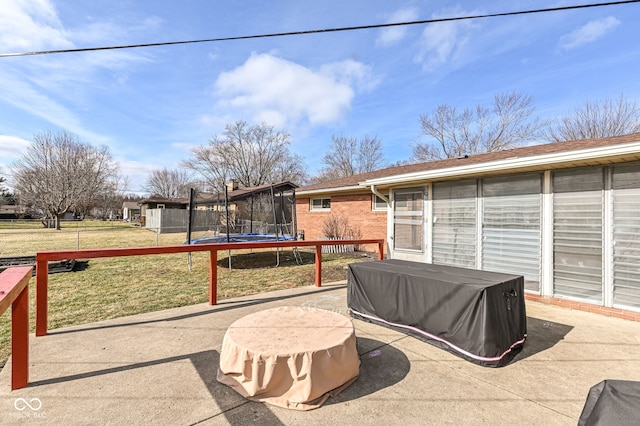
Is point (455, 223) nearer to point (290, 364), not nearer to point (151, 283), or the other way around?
point (290, 364)

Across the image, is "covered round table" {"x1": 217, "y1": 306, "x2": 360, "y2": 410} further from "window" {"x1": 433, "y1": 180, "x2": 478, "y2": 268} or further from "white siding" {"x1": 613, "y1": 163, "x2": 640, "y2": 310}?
"white siding" {"x1": 613, "y1": 163, "x2": 640, "y2": 310}

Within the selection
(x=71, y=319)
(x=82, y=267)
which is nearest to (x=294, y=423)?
(x=71, y=319)

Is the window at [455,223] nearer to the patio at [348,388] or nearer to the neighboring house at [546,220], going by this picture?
the neighboring house at [546,220]

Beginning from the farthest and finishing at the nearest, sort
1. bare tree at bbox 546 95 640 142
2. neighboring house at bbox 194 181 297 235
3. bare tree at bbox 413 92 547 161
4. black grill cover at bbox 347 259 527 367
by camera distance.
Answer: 1. bare tree at bbox 413 92 547 161
2. neighboring house at bbox 194 181 297 235
3. bare tree at bbox 546 95 640 142
4. black grill cover at bbox 347 259 527 367

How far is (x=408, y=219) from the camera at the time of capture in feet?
23.1

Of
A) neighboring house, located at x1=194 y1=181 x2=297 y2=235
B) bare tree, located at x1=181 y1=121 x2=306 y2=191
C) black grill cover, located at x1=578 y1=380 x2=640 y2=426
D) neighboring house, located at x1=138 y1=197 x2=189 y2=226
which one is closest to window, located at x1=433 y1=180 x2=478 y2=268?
black grill cover, located at x1=578 y1=380 x2=640 y2=426

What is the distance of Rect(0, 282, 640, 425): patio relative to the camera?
2.11 m

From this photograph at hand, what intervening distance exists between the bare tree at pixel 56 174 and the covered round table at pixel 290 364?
30982 millimetres

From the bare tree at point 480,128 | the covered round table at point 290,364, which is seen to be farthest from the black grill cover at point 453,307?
the bare tree at point 480,128

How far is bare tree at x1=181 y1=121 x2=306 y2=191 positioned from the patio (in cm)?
3154

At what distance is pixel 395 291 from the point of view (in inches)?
143

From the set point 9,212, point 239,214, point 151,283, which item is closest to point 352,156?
point 239,214

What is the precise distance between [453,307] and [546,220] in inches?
127

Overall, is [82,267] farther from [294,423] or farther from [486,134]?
[486,134]
